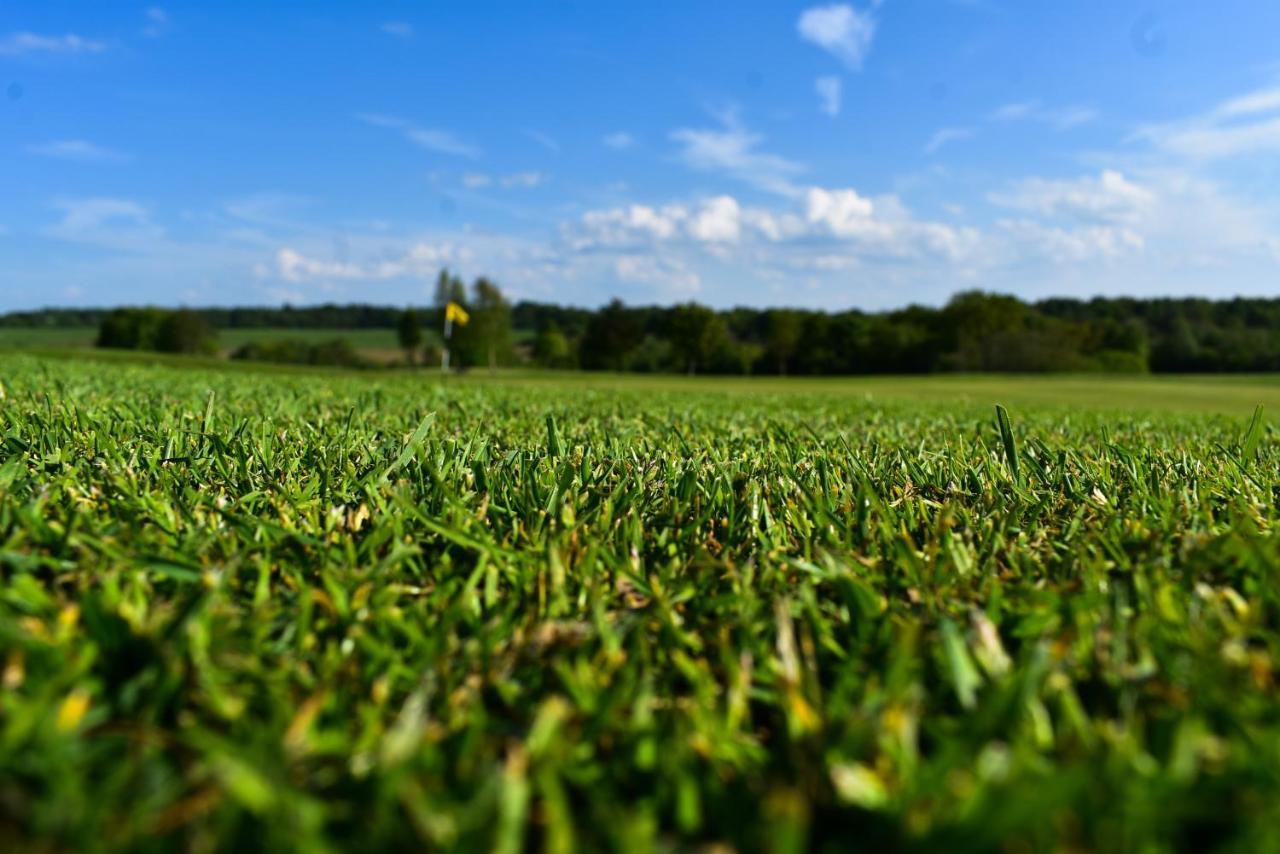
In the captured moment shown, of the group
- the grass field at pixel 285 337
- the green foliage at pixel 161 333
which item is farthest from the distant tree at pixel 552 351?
the green foliage at pixel 161 333

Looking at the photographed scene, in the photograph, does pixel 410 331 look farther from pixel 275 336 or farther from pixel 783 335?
pixel 783 335

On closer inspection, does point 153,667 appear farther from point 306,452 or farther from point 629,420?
point 629,420

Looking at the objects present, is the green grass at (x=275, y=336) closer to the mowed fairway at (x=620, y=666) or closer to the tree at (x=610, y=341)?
the tree at (x=610, y=341)

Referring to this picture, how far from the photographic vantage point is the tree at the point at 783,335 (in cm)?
8288

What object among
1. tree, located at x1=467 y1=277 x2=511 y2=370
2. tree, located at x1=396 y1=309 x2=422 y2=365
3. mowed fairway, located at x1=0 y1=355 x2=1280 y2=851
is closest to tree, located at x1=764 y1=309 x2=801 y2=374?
tree, located at x1=467 y1=277 x2=511 y2=370

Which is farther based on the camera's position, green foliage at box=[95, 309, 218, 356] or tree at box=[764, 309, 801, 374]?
green foliage at box=[95, 309, 218, 356]

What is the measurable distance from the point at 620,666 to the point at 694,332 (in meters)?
83.2

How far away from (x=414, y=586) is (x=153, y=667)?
1.19 feet

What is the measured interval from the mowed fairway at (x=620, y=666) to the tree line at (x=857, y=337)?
240ft

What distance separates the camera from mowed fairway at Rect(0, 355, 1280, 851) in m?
0.59

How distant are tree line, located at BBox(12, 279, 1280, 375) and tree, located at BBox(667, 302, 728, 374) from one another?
0.49 feet

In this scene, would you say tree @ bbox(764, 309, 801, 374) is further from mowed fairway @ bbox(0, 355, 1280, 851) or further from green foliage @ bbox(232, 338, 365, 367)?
mowed fairway @ bbox(0, 355, 1280, 851)

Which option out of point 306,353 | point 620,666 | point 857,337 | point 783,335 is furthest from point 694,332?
point 620,666

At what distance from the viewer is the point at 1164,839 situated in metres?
0.60
